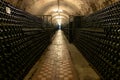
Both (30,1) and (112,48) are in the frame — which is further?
(30,1)

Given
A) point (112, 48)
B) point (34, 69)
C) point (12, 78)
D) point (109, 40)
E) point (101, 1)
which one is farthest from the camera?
point (101, 1)

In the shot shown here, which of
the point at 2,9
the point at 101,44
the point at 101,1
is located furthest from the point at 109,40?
the point at 101,1

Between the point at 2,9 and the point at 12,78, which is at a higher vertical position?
the point at 2,9

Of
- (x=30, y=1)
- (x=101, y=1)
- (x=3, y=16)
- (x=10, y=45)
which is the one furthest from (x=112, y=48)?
(x=30, y=1)

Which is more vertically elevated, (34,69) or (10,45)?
(10,45)

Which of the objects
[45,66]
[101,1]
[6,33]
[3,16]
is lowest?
[45,66]

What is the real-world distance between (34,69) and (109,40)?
112 inches

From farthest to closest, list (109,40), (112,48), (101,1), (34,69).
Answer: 1. (101,1)
2. (34,69)
3. (109,40)
4. (112,48)

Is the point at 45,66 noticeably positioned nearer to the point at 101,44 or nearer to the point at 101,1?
the point at 101,44

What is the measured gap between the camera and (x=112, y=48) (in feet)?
12.9

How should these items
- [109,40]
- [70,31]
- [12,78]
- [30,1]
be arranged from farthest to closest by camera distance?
[70,31], [30,1], [109,40], [12,78]

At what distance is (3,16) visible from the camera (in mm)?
3785

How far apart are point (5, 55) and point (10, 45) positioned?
409mm

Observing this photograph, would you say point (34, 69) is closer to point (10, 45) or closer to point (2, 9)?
point (10, 45)
